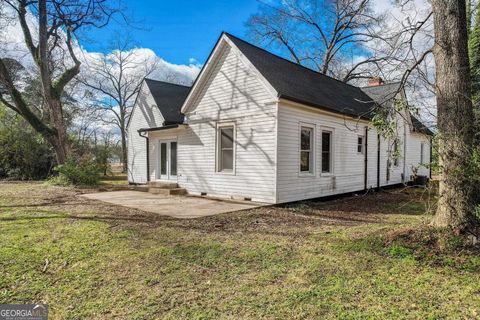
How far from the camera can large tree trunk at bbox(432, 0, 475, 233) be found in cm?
436

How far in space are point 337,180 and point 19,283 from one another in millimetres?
9949

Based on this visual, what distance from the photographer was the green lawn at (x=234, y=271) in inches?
116

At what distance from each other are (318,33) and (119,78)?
2198cm

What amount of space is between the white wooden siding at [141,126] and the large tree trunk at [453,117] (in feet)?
44.1

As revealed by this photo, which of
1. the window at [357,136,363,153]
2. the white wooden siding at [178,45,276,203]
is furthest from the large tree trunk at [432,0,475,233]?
the window at [357,136,363,153]

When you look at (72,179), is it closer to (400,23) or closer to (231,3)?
(231,3)

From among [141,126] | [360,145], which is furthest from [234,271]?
[141,126]

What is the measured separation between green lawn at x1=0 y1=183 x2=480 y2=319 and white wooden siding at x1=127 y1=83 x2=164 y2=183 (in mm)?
10181

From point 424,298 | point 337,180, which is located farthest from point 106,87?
point 424,298

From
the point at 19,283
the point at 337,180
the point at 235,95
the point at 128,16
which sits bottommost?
the point at 19,283

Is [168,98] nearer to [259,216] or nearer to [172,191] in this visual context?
[172,191]

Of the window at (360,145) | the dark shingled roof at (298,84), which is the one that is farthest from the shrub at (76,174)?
the window at (360,145)

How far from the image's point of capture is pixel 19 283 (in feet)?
11.9

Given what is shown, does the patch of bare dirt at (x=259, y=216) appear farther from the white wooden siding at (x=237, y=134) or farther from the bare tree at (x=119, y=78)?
the bare tree at (x=119, y=78)
